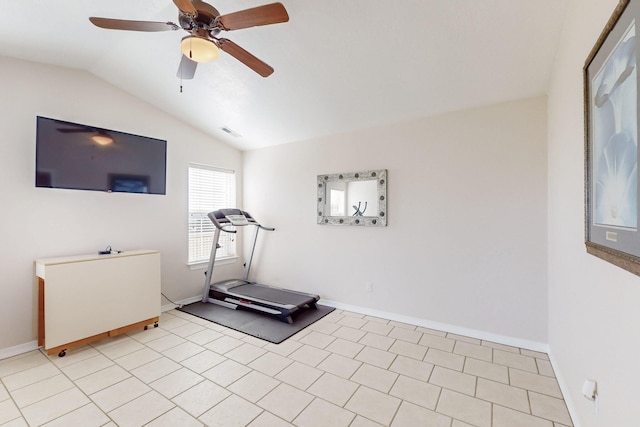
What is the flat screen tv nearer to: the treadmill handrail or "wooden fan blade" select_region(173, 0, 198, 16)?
the treadmill handrail

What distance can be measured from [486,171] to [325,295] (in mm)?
2647

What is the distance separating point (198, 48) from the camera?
6.35 feet

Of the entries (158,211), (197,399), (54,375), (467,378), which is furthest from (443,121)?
(54,375)

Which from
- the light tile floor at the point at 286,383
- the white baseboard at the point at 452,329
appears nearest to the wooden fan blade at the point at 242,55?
the light tile floor at the point at 286,383

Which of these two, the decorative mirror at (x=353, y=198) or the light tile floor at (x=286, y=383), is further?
the decorative mirror at (x=353, y=198)

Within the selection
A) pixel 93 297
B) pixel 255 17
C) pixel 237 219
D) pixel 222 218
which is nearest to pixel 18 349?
pixel 93 297

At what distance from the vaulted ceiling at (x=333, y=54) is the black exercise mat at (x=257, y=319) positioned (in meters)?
2.58

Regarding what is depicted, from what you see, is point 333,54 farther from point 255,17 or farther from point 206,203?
point 206,203

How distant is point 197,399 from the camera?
2055 mm

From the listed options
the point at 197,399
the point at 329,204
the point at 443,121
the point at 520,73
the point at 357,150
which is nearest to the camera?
the point at 197,399

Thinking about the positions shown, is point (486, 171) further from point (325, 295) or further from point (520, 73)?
point (325, 295)

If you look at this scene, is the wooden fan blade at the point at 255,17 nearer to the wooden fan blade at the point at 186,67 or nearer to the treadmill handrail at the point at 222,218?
the wooden fan blade at the point at 186,67

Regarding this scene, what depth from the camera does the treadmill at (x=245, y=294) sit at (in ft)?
11.7

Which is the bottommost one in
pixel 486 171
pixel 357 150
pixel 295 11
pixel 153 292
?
pixel 153 292
